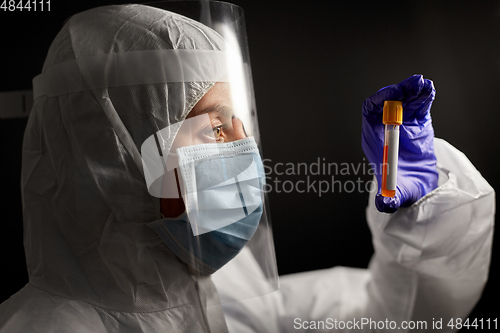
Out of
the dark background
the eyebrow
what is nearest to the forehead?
the eyebrow

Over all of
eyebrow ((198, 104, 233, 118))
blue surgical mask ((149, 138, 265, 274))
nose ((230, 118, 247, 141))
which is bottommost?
blue surgical mask ((149, 138, 265, 274))

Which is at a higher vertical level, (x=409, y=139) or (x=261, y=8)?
(x=261, y=8)

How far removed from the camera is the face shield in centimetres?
86

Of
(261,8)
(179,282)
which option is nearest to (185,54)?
(179,282)

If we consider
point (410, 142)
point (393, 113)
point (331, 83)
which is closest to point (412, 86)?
point (393, 113)

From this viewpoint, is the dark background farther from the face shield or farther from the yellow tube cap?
the face shield

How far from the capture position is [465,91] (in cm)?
109

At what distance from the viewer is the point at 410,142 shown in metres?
1.00

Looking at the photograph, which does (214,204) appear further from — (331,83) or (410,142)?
(331,83)

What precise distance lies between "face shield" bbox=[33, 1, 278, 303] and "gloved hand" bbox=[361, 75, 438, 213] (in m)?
0.34

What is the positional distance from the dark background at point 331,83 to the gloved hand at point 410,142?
0.16m

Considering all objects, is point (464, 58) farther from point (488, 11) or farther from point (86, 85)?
point (86, 85)

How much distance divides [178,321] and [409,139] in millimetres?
774

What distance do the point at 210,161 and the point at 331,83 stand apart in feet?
2.65
